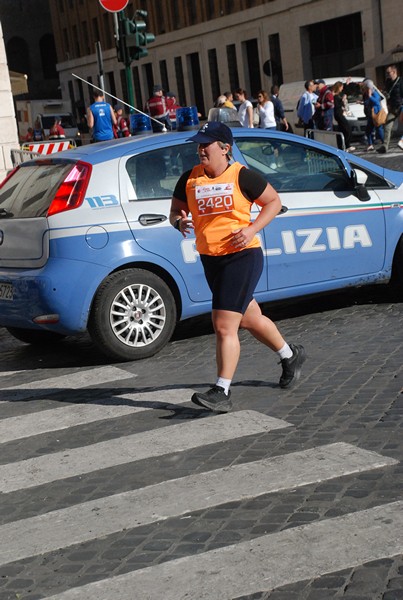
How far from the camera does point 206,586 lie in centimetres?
433

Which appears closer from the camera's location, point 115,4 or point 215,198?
point 215,198

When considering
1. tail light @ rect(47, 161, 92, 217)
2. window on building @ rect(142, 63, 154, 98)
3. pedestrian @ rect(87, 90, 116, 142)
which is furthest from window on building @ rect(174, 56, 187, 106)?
tail light @ rect(47, 161, 92, 217)

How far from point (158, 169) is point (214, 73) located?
58.7m

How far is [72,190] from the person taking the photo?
8.75 m

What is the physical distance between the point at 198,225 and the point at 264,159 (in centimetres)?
267

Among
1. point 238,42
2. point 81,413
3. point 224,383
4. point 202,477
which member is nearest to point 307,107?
point 81,413

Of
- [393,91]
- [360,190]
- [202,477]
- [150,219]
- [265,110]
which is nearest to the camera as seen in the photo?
[202,477]

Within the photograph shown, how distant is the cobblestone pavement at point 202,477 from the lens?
14.6 ft

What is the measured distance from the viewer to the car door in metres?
9.30

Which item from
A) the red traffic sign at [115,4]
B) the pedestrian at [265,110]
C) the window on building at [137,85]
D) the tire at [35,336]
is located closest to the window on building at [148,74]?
the window on building at [137,85]

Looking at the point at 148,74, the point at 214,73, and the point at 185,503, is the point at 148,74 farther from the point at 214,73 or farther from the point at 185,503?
the point at 185,503

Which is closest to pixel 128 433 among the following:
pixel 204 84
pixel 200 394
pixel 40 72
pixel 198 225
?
pixel 200 394

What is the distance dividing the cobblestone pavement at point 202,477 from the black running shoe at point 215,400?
3.6 inches

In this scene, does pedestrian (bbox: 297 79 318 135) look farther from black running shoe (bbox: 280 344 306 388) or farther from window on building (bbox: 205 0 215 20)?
window on building (bbox: 205 0 215 20)
